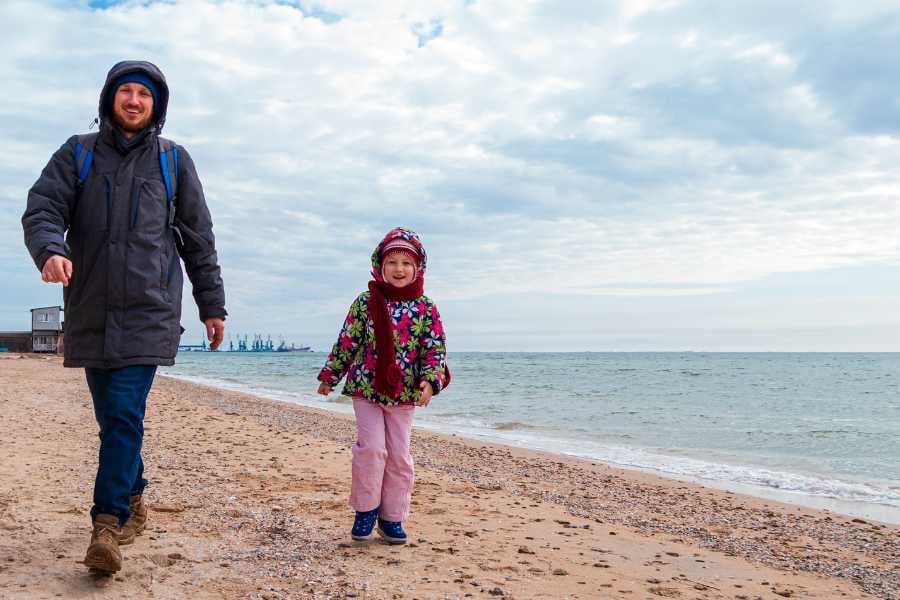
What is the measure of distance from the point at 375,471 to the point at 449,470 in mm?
3346

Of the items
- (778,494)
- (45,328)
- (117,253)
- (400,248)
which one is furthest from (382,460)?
(45,328)

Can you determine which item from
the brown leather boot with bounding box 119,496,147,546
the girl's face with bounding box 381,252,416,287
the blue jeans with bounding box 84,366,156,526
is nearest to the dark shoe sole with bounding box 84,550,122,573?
the blue jeans with bounding box 84,366,156,526

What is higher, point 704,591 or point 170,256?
point 170,256

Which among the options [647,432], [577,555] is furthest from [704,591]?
[647,432]

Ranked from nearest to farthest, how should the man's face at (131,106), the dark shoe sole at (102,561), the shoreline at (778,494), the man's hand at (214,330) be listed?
1. the dark shoe sole at (102,561)
2. the man's face at (131,106)
3. the man's hand at (214,330)
4. the shoreline at (778,494)

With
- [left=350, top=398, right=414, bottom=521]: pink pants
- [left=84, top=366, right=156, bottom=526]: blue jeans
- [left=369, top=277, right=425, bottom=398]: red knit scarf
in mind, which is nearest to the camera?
[left=84, top=366, right=156, bottom=526]: blue jeans

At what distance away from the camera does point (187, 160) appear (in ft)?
11.0

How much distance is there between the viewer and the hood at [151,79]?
318 centimetres

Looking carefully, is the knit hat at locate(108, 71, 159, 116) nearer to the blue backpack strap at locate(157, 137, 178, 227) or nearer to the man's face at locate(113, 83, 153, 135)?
the man's face at locate(113, 83, 153, 135)

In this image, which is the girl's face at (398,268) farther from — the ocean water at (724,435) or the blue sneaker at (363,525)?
the ocean water at (724,435)

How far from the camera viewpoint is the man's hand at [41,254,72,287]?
9.02ft

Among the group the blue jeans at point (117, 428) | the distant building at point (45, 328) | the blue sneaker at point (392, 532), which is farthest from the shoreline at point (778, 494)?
the distant building at point (45, 328)

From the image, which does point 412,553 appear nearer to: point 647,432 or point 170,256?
point 170,256

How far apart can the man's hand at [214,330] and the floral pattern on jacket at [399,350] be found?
0.65 meters
